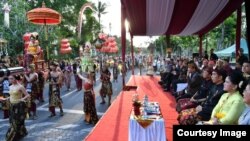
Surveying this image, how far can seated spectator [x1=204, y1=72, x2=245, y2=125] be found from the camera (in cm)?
415

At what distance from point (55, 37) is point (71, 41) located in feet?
26.0

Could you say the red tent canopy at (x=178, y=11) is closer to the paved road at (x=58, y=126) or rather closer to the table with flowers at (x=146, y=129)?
the paved road at (x=58, y=126)

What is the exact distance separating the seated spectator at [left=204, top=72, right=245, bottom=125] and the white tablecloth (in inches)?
32.1

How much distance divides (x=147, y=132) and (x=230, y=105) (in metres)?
1.27

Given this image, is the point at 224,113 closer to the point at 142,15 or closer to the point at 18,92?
the point at 18,92

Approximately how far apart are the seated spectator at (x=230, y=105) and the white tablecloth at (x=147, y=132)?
2.68ft

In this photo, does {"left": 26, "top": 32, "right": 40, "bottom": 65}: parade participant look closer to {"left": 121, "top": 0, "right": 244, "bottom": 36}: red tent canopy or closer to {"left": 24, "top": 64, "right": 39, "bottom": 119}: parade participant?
{"left": 24, "top": 64, "right": 39, "bottom": 119}: parade participant

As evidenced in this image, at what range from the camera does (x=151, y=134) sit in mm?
4918

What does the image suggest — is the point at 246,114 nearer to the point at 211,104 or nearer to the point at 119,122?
the point at 211,104

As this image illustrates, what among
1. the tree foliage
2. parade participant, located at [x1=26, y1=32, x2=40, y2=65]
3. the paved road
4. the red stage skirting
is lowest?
the paved road

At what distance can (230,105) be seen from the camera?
444 cm

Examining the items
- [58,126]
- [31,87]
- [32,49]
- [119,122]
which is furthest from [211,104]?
[32,49]

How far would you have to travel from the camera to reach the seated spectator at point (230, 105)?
4152 millimetres

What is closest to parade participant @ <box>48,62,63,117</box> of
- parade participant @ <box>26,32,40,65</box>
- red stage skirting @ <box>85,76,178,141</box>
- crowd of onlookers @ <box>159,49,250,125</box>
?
red stage skirting @ <box>85,76,178,141</box>
